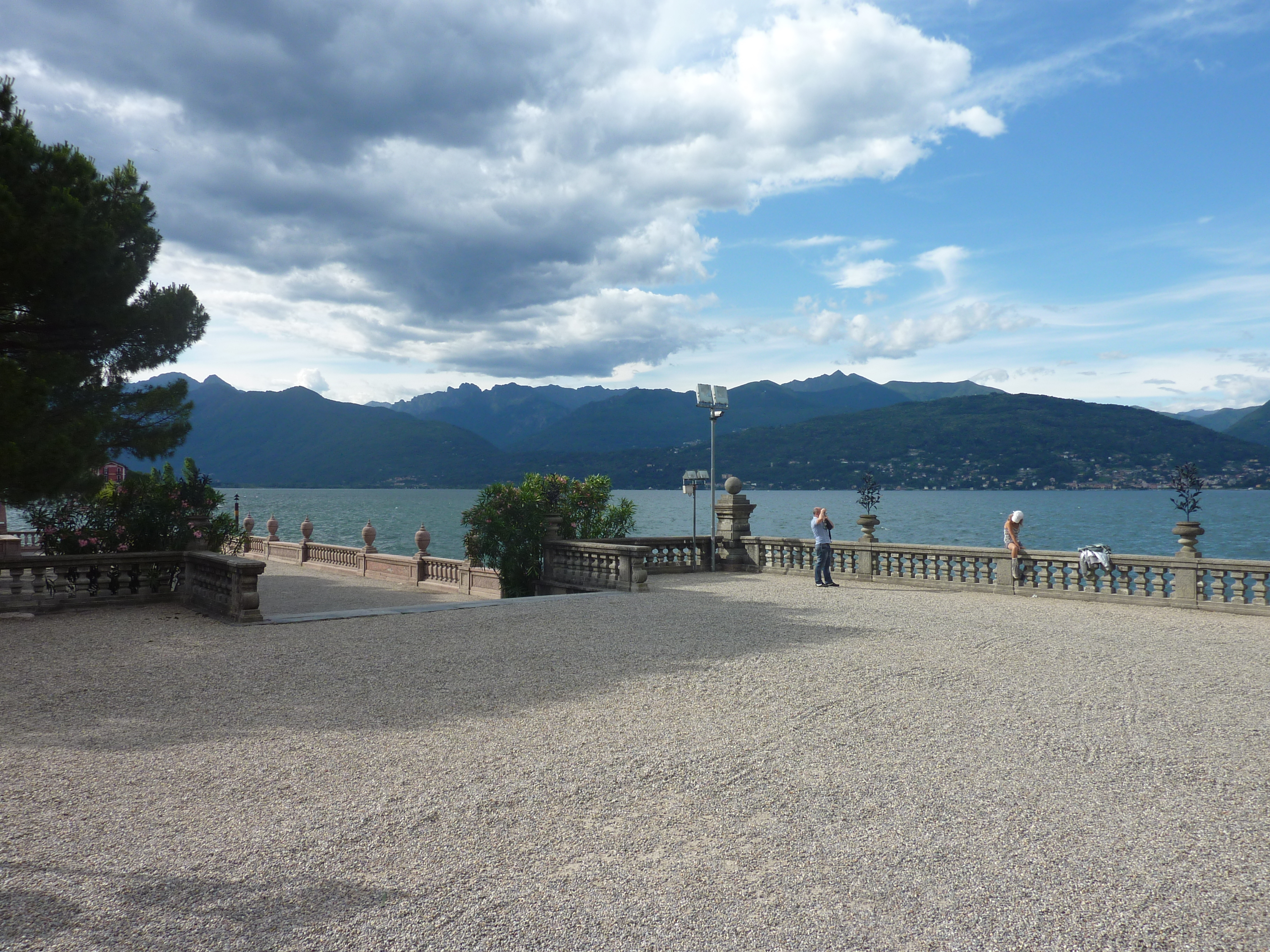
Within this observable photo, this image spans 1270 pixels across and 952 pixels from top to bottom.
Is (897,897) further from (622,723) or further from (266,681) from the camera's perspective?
(266,681)

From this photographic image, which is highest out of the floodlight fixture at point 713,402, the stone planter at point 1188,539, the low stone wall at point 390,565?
the floodlight fixture at point 713,402

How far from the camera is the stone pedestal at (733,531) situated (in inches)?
810

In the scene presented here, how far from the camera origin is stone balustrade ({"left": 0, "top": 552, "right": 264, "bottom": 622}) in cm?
1242

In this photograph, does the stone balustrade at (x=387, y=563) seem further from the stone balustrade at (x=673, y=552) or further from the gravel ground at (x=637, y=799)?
the gravel ground at (x=637, y=799)

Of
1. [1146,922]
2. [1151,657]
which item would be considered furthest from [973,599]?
[1146,922]

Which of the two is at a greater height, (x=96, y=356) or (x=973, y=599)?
(x=96, y=356)

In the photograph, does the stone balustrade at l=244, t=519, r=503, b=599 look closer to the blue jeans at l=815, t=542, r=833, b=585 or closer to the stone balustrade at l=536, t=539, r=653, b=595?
the stone balustrade at l=536, t=539, r=653, b=595

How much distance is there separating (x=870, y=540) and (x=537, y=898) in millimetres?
16077

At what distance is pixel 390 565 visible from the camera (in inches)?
1088

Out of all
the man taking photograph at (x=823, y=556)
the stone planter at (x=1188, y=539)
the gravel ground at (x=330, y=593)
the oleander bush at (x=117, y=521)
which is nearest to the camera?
the stone planter at (x=1188, y=539)

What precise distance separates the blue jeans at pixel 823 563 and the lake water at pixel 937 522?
17.4m

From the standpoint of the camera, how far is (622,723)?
6.73 m

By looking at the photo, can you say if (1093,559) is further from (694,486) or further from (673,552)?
(673,552)

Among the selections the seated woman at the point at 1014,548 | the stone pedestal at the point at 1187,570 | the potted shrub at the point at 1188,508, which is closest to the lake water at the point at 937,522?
the seated woman at the point at 1014,548
